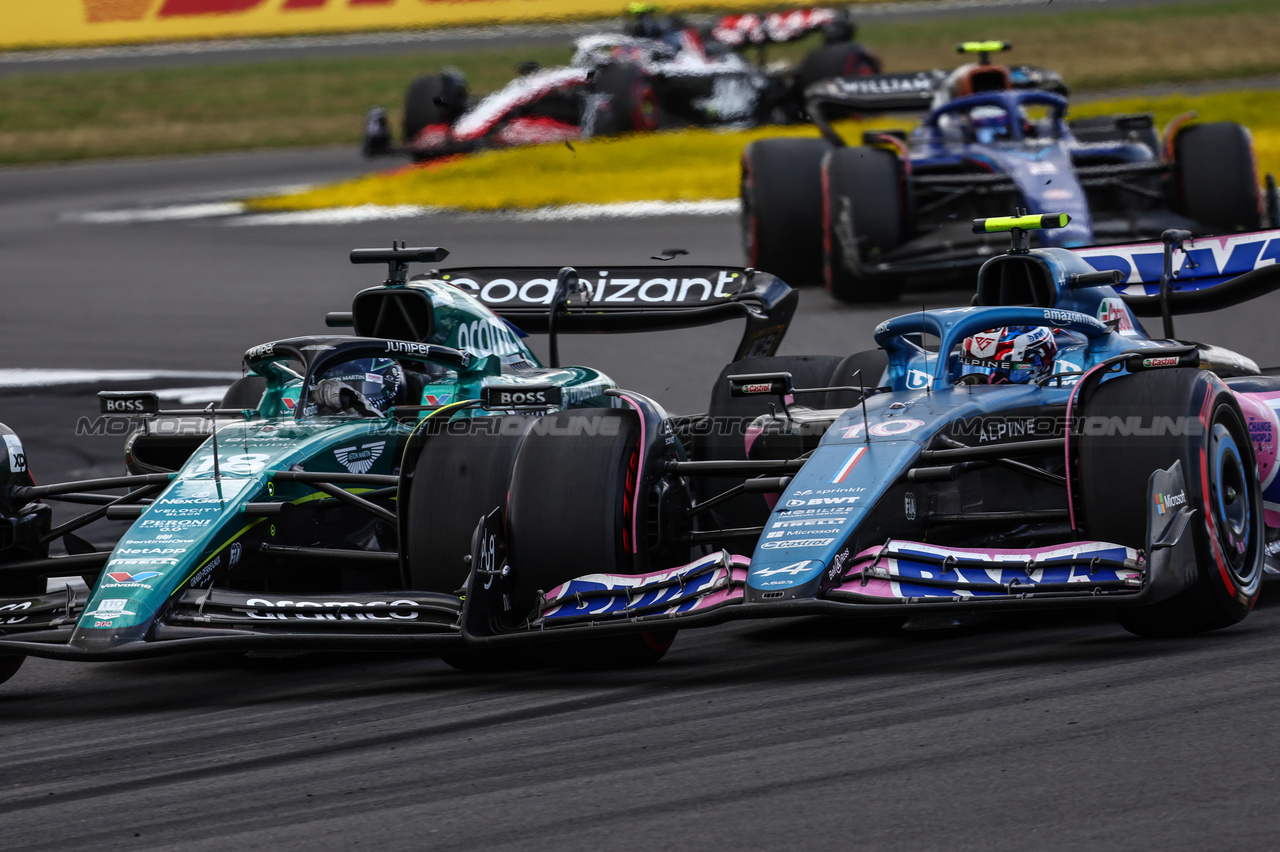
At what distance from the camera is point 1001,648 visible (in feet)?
21.4

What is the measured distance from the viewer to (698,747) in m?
5.41

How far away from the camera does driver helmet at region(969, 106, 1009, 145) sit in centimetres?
1538

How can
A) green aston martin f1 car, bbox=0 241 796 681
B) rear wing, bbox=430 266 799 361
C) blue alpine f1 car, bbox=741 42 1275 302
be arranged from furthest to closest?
blue alpine f1 car, bbox=741 42 1275 302 < rear wing, bbox=430 266 799 361 < green aston martin f1 car, bbox=0 241 796 681

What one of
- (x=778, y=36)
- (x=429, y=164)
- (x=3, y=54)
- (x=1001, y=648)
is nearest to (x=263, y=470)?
(x=1001, y=648)

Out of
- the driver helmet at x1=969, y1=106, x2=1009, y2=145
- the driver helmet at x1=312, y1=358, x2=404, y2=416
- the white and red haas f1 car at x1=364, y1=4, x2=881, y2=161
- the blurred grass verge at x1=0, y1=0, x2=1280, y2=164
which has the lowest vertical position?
the blurred grass verge at x1=0, y1=0, x2=1280, y2=164

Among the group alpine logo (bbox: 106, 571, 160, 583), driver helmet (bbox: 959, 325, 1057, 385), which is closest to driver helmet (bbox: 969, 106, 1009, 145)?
driver helmet (bbox: 959, 325, 1057, 385)

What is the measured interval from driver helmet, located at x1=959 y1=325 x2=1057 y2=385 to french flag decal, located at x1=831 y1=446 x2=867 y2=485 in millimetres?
931

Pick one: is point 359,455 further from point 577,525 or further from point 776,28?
point 776,28

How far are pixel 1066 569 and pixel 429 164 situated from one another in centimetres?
1940

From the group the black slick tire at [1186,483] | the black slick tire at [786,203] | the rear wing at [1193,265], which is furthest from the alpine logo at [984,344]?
the black slick tire at [786,203]

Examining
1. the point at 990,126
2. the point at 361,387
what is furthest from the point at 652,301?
the point at 990,126

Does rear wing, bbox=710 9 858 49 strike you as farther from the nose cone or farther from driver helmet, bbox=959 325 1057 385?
the nose cone

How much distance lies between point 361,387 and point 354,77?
3078 centimetres

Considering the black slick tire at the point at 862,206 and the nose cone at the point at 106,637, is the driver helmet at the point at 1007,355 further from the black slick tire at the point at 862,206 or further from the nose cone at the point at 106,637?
the black slick tire at the point at 862,206
